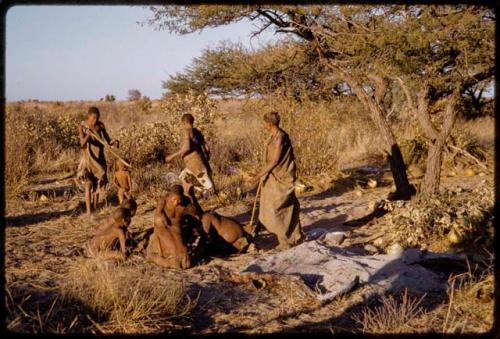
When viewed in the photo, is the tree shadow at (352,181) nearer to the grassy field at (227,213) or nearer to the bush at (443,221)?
the grassy field at (227,213)

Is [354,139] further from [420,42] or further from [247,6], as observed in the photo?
[420,42]

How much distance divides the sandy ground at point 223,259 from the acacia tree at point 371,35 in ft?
4.73

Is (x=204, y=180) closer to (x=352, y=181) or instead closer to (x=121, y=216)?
(x=121, y=216)

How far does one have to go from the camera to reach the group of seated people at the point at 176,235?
19.1 feet

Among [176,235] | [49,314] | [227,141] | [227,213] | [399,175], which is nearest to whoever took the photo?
[49,314]

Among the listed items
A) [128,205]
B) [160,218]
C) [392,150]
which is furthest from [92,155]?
[392,150]

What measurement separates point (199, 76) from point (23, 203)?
916 centimetres

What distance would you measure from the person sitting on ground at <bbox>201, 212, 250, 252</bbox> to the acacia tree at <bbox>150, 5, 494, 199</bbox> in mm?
3136

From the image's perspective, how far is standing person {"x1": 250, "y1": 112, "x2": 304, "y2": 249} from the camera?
6582mm

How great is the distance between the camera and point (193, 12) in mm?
9820

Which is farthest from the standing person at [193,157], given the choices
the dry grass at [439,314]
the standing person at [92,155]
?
the dry grass at [439,314]

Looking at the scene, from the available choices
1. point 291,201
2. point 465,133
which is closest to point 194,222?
point 291,201

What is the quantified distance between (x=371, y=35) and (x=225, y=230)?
143 inches

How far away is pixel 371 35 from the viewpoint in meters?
7.89
